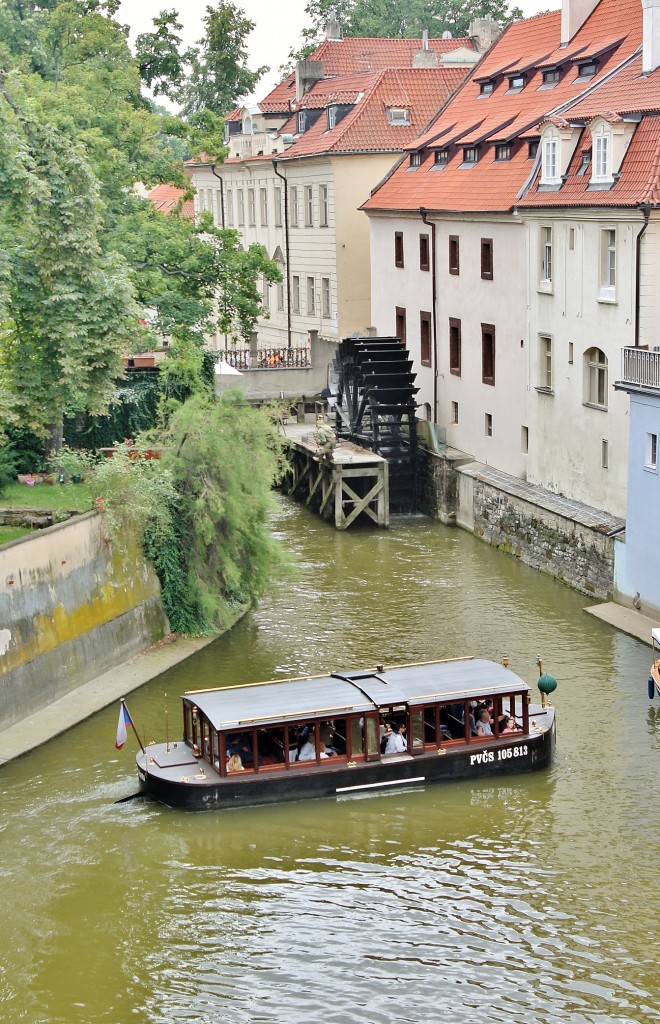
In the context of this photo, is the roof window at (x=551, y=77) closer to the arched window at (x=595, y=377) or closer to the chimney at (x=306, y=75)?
the arched window at (x=595, y=377)

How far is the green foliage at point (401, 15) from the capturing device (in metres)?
76.7

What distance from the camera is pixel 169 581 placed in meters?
28.3

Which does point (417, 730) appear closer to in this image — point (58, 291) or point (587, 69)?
point (58, 291)

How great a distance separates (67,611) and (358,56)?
41.7 meters

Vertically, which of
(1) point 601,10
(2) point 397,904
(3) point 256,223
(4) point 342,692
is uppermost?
(1) point 601,10

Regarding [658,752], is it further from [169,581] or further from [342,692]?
[169,581]

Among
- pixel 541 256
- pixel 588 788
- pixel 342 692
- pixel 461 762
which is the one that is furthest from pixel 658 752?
pixel 541 256

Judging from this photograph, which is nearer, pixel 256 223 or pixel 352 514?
pixel 352 514

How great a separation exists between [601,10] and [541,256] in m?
9.28

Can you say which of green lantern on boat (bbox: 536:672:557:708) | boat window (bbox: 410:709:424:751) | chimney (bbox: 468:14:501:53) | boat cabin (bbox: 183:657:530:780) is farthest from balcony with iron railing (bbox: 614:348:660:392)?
chimney (bbox: 468:14:501:53)

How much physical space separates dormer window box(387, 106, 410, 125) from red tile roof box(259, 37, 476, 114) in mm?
9139

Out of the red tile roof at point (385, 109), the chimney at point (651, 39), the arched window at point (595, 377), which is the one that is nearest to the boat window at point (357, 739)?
the arched window at point (595, 377)

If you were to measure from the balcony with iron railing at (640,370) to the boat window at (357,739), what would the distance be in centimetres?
1007

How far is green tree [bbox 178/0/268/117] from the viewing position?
63.6 metres
